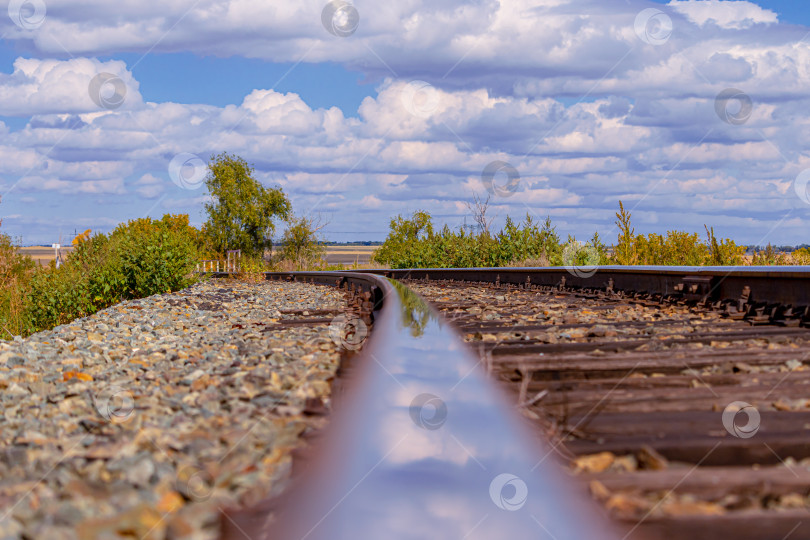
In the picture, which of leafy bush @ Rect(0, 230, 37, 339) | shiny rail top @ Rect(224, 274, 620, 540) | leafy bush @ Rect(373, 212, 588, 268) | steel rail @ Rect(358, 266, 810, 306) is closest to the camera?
shiny rail top @ Rect(224, 274, 620, 540)

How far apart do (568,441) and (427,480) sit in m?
0.70

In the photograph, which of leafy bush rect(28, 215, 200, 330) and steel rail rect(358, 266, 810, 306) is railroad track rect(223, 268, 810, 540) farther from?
leafy bush rect(28, 215, 200, 330)

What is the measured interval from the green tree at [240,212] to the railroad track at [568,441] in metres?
69.1

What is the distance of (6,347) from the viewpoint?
6.19 m

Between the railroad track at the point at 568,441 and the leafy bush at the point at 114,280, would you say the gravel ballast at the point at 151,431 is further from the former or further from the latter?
the leafy bush at the point at 114,280

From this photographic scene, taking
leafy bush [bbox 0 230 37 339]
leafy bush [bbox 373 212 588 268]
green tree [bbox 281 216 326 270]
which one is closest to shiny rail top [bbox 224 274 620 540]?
leafy bush [bbox 0 230 37 339]

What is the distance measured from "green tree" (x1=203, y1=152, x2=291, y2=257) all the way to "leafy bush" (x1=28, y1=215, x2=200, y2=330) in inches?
2248

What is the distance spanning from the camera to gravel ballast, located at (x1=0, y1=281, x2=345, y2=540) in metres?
1.77

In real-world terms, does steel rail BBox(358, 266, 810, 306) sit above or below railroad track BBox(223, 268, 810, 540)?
above

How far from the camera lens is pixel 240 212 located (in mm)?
72875

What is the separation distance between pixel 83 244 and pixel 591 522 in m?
18.0

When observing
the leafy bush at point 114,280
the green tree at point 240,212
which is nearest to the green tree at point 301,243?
the green tree at point 240,212

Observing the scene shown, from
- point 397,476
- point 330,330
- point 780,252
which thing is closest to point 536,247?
point 780,252

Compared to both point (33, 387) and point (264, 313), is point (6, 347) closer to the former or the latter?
point (33, 387)
